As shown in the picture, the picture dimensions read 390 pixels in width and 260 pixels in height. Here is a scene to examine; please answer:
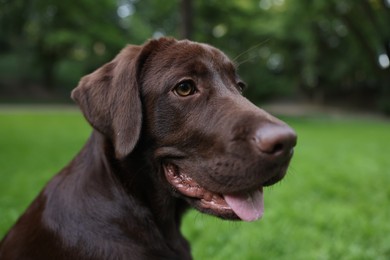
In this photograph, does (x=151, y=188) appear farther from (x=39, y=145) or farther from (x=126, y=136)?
(x=39, y=145)

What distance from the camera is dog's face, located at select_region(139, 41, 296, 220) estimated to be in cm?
221

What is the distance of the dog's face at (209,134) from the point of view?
7.25 ft

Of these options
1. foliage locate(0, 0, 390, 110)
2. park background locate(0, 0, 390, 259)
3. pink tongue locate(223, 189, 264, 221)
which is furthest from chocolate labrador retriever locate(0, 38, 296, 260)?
foliage locate(0, 0, 390, 110)

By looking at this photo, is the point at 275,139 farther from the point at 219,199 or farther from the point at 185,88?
the point at 185,88

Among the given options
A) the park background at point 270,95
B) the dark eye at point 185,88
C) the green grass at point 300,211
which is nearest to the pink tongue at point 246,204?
the dark eye at point 185,88

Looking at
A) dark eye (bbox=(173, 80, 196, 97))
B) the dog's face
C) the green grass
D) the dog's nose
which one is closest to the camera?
the dog's nose

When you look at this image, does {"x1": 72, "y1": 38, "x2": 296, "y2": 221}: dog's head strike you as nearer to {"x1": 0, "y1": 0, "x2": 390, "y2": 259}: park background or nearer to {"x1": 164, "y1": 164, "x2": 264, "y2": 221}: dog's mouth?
{"x1": 164, "y1": 164, "x2": 264, "y2": 221}: dog's mouth

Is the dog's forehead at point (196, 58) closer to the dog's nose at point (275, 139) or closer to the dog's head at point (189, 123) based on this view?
the dog's head at point (189, 123)

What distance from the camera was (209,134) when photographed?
7.88 ft

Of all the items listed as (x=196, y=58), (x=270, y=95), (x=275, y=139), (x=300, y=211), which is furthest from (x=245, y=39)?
(x=275, y=139)

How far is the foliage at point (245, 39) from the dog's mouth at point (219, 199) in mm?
17627

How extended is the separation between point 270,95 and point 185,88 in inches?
994

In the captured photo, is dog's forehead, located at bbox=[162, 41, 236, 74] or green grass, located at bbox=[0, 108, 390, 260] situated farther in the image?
green grass, located at bbox=[0, 108, 390, 260]

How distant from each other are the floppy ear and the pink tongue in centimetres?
63
